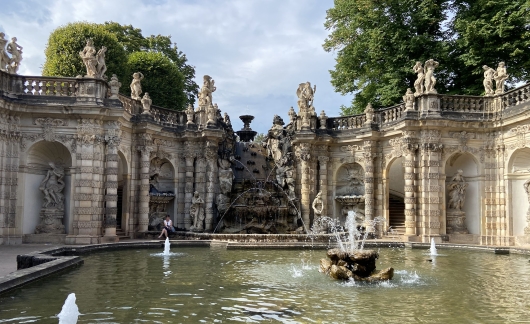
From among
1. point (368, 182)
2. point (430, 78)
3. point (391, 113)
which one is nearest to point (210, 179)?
point (368, 182)

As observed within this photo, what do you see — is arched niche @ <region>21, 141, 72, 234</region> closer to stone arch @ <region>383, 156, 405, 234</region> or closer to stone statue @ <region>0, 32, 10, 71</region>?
stone statue @ <region>0, 32, 10, 71</region>

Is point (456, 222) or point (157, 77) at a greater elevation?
point (157, 77)

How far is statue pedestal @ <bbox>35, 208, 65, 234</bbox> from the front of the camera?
18547 millimetres

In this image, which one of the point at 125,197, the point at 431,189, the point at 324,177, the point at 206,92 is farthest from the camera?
the point at 206,92

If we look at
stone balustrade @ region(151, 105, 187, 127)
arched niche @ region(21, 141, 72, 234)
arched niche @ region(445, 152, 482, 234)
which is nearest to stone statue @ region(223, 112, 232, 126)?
stone balustrade @ region(151, 105, 187, 127)

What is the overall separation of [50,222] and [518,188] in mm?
20495

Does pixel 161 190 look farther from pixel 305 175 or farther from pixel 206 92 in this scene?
pixel 305 175

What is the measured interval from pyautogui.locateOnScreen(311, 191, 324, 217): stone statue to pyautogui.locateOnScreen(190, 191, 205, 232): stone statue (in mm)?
5849

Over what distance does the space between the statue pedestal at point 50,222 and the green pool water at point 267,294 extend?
6.16m

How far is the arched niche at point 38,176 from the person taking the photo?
18.4m

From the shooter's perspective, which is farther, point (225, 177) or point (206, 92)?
point (206, 92)

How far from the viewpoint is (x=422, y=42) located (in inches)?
991

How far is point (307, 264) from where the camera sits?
13258 millimetres

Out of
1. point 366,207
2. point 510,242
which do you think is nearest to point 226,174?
point 366,207
